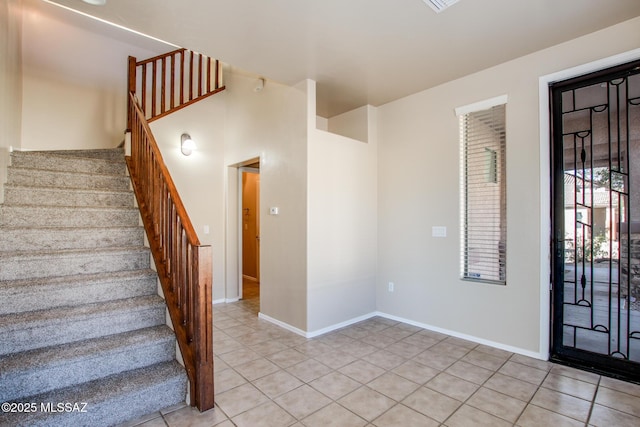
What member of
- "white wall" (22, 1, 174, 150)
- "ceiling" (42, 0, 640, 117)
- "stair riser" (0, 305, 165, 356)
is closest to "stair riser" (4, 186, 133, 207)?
"stair riser" (0, 305, 165, 356)

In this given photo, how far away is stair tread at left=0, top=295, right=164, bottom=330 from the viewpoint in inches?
76.9

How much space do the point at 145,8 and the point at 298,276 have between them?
273cm

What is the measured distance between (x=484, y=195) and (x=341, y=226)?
62.1 inches

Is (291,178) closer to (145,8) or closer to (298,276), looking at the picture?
(298,276)

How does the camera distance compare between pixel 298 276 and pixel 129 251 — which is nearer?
pixel 129 251

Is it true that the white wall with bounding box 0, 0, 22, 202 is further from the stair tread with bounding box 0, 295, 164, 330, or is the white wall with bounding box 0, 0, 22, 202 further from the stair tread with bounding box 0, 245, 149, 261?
the stair tread with bounding box 0, 295, 164, 330

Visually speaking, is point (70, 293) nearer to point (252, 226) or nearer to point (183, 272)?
point (183, 272)

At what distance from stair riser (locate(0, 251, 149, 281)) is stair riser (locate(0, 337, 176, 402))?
810 millimetres

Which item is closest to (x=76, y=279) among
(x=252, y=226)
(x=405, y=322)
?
(x=405, y=322)

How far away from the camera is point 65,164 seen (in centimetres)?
324

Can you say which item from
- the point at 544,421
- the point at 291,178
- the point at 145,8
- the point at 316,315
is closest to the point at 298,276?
the point at 316,315

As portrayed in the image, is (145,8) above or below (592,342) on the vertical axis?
above

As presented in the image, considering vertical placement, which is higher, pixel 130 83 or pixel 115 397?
pixel 130 83

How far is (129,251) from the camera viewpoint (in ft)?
8.78
